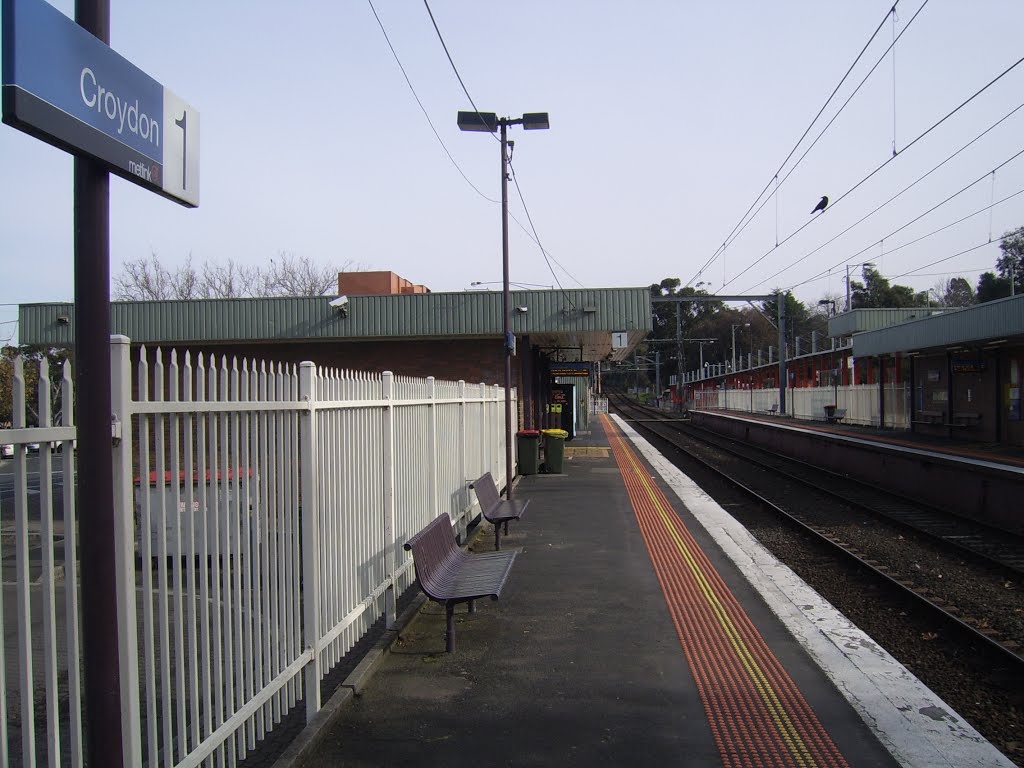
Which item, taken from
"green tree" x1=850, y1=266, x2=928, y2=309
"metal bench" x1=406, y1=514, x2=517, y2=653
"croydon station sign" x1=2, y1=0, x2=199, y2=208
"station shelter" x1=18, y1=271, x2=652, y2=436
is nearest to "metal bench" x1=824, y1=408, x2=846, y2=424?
"station shelter" x1=18, y1=271, x2=652, y2=436

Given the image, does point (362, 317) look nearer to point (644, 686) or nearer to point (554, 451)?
point (554, 451)

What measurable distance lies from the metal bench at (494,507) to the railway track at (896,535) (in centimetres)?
420

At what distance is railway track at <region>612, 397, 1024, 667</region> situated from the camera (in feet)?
24.4

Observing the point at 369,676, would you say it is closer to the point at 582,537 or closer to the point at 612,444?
Result: the point at 582,537

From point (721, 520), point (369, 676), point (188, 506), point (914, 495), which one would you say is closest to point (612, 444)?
point (914, 495)

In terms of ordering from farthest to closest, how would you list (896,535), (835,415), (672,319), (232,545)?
(672,319), (835,415), (896,535), (232,545)

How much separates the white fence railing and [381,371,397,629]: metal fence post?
29.7 meters

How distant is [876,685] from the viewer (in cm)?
521

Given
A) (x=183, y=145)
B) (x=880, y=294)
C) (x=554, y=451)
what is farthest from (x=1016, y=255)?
(x=183, y=145)

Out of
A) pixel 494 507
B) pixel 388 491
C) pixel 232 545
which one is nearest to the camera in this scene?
pixel 232 545

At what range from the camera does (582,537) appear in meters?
10.6

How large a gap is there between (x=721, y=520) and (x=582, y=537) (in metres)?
2.74

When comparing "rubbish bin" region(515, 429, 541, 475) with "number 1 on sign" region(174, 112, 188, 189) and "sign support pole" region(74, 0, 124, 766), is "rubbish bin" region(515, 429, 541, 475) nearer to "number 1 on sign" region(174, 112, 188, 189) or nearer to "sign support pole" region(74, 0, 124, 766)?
"number 1 on sign" region(174, 112, 188, 189)

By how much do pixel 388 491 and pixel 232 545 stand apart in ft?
9.18
